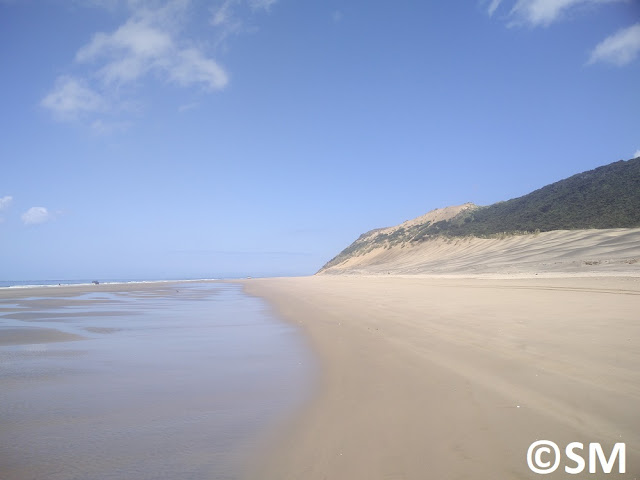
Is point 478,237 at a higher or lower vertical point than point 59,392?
higher

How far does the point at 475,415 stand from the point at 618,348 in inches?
130

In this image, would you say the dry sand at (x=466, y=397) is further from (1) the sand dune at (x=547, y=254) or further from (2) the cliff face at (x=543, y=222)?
(2) the cliff face at (x=543, y=222)

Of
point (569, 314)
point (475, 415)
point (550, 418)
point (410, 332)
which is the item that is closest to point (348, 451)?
point (475, 415)

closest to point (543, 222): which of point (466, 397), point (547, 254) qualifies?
point (547, 254)

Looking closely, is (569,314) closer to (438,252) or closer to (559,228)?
(559,228)

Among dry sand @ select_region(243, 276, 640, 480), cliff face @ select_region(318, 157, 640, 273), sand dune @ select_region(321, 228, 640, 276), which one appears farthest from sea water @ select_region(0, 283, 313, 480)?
cliff face @ select_region(318, 157, 640, 273)

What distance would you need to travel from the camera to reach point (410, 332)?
825 cm

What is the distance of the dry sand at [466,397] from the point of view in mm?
3092

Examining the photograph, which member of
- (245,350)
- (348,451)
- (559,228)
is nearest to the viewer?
(348,451)

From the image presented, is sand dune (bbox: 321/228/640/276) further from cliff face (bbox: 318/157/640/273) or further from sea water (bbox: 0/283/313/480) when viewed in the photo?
sea water (bbox: 0/283/313/480)

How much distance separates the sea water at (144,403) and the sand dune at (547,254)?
47.0 ft

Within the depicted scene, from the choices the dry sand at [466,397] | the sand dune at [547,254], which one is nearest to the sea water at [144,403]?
the dry sand at [466,397]

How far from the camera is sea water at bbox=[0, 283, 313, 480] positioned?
3.19 m

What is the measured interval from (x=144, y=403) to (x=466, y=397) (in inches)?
145
